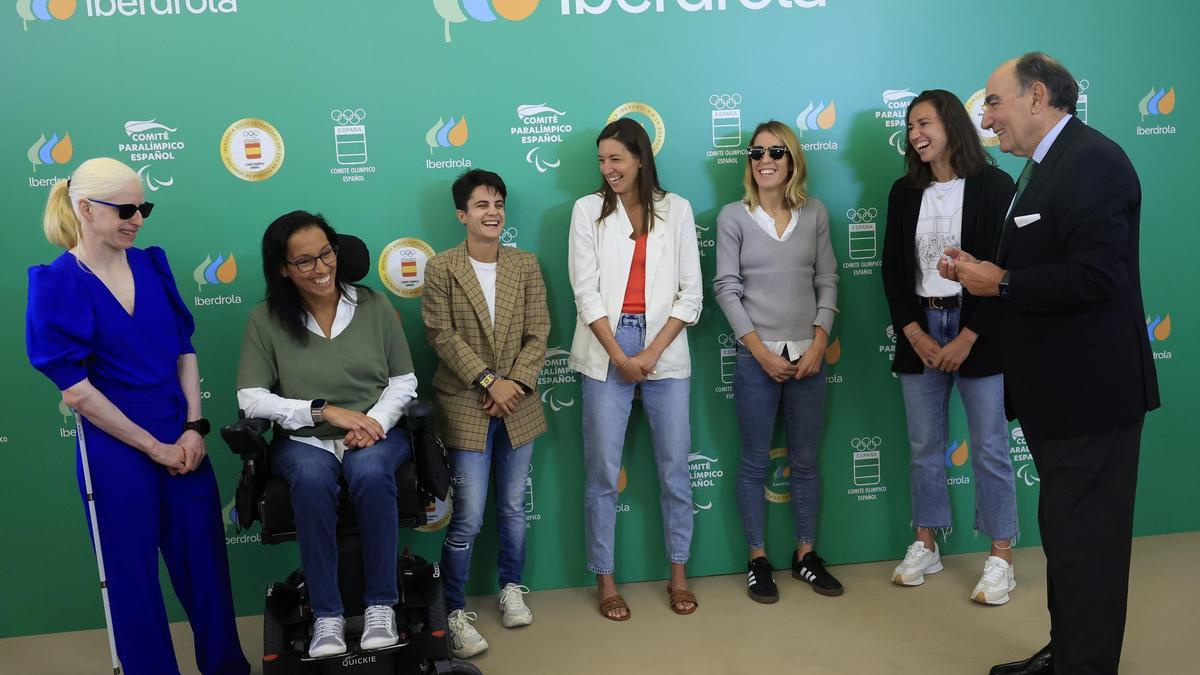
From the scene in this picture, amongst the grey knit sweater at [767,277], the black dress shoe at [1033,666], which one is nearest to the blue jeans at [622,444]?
the grey knit sweater at [767,277]

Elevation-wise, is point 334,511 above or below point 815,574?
above

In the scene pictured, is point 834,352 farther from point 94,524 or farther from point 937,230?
point 94,524

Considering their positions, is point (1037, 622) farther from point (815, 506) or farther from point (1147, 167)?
point (1147, 167)

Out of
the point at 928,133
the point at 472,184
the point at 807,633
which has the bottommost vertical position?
the point at 807,633

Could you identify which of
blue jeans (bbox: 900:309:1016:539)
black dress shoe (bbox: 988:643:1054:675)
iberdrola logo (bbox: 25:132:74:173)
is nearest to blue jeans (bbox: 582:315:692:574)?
blue jeans (bbox: 900:309:1016:539)

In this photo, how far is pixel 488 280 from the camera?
10.7ft

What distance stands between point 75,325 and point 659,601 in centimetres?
225

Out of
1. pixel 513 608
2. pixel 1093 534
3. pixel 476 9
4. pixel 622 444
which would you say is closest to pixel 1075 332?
pixel 1093 534

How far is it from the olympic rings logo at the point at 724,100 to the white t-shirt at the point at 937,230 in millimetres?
806

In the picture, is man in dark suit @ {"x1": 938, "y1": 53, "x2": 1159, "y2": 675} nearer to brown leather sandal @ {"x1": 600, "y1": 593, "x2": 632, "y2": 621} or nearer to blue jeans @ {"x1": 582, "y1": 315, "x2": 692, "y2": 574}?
blue jeans @ {"x1": 582, "y1": 315, "x2": 692, "y2": 574}

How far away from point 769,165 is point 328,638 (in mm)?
2220

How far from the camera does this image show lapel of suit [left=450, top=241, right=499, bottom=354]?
10.5 feet

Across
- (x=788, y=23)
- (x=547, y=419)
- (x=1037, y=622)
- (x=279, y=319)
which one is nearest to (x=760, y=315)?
(x=547, y=419)

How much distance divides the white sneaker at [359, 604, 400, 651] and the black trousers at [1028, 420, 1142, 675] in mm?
1940
